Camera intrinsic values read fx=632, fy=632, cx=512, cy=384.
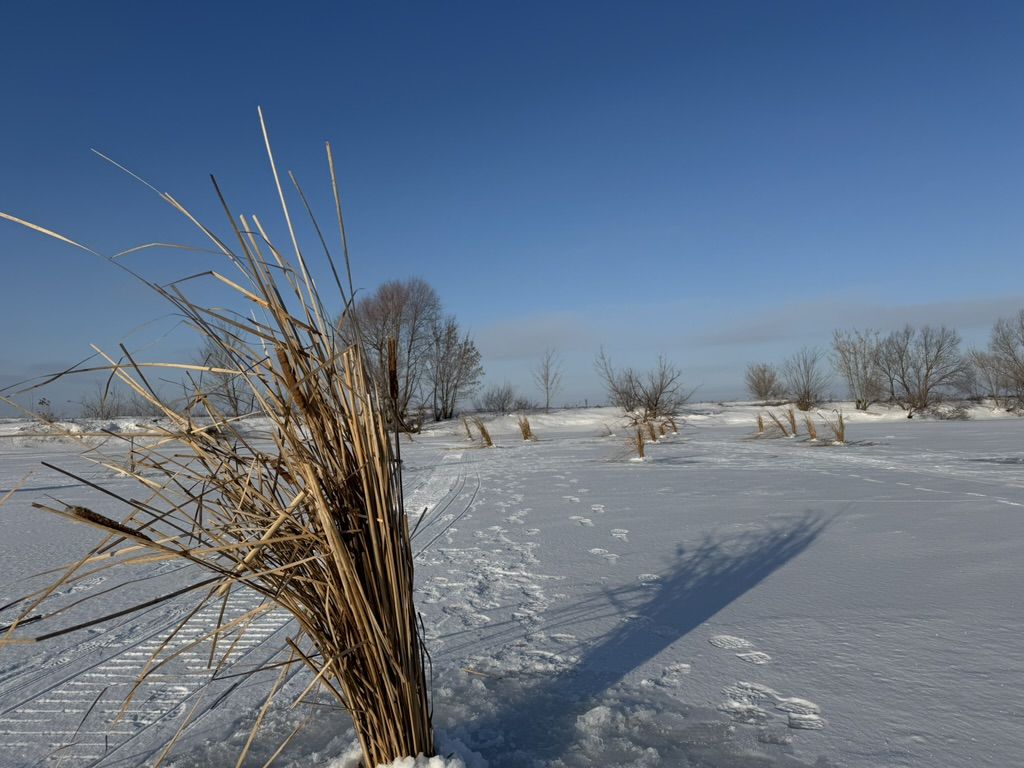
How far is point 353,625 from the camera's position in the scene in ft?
4.68

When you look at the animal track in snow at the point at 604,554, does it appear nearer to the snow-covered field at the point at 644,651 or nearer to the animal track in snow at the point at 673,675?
the snow-covered field at the point at 644,651

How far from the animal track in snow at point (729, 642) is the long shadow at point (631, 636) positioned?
0.44 feet

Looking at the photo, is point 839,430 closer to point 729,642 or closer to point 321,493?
point 729,642

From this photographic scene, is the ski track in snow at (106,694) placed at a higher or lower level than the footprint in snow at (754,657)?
higher

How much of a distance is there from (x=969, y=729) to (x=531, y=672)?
130cm

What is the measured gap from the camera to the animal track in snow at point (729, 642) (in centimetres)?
242

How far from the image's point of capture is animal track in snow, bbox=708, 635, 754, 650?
242 cm

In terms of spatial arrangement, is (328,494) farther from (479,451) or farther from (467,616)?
(479,451)

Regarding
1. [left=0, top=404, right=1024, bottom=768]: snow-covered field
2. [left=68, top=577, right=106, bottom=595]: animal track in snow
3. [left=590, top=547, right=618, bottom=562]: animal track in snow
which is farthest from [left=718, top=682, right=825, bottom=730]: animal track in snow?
[left=68, top=577, right=106, bottom=595]: animal track in snow

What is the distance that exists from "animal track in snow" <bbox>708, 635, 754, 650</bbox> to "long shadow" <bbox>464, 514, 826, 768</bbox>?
135mm

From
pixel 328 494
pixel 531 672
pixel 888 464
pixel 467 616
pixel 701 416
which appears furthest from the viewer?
pixel 701 416

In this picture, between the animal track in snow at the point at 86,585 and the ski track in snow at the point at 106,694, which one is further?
the animal track in snow at the point at 86,585

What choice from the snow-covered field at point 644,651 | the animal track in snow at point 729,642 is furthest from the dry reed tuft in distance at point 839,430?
Answer: the animal track in snow at point 729,642

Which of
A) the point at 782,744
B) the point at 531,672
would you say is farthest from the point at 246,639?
the point at 782,744
